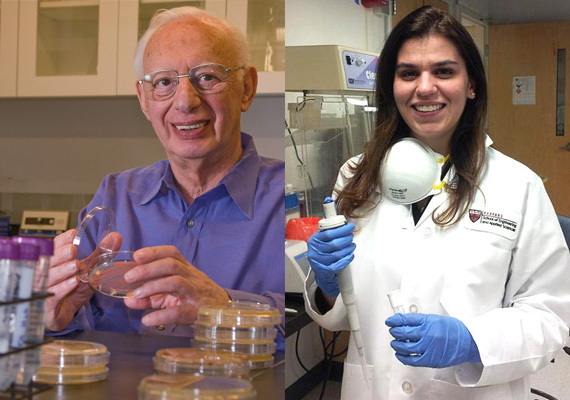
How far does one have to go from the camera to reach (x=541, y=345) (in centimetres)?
94

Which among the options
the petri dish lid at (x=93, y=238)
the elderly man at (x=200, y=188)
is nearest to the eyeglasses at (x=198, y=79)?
the elderly man at (x=200, y=188)

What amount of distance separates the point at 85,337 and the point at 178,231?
21 centimetres

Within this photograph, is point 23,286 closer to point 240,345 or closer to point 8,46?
point 240,345

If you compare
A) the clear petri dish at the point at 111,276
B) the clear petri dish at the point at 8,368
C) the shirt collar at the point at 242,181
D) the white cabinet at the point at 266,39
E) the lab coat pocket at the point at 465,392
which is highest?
the white cabinet at the point at 266,39

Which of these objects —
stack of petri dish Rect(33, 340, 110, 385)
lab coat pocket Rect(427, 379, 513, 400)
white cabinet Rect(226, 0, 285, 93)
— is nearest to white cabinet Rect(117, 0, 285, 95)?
white cabinet Rect(226, 0, 285, 93)

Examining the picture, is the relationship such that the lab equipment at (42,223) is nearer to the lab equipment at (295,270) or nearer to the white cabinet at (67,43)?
the white cabinet at (67,43)

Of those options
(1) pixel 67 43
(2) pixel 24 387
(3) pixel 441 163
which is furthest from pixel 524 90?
(2) pixel 24 387

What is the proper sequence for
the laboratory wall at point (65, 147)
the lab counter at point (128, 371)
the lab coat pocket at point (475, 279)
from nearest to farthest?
the lab counter at point (128, 371) < the lab coat pocket at point (475, 279) < the laboratory wall at point (65, 147)

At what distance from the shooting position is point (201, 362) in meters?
0.70

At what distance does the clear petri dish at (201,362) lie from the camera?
0.69 meters

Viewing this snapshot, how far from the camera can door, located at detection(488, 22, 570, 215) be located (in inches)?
39.3

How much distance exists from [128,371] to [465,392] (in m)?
0.57

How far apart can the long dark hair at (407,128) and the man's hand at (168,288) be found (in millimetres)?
252

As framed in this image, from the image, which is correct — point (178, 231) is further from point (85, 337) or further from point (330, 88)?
point (330, 88)
